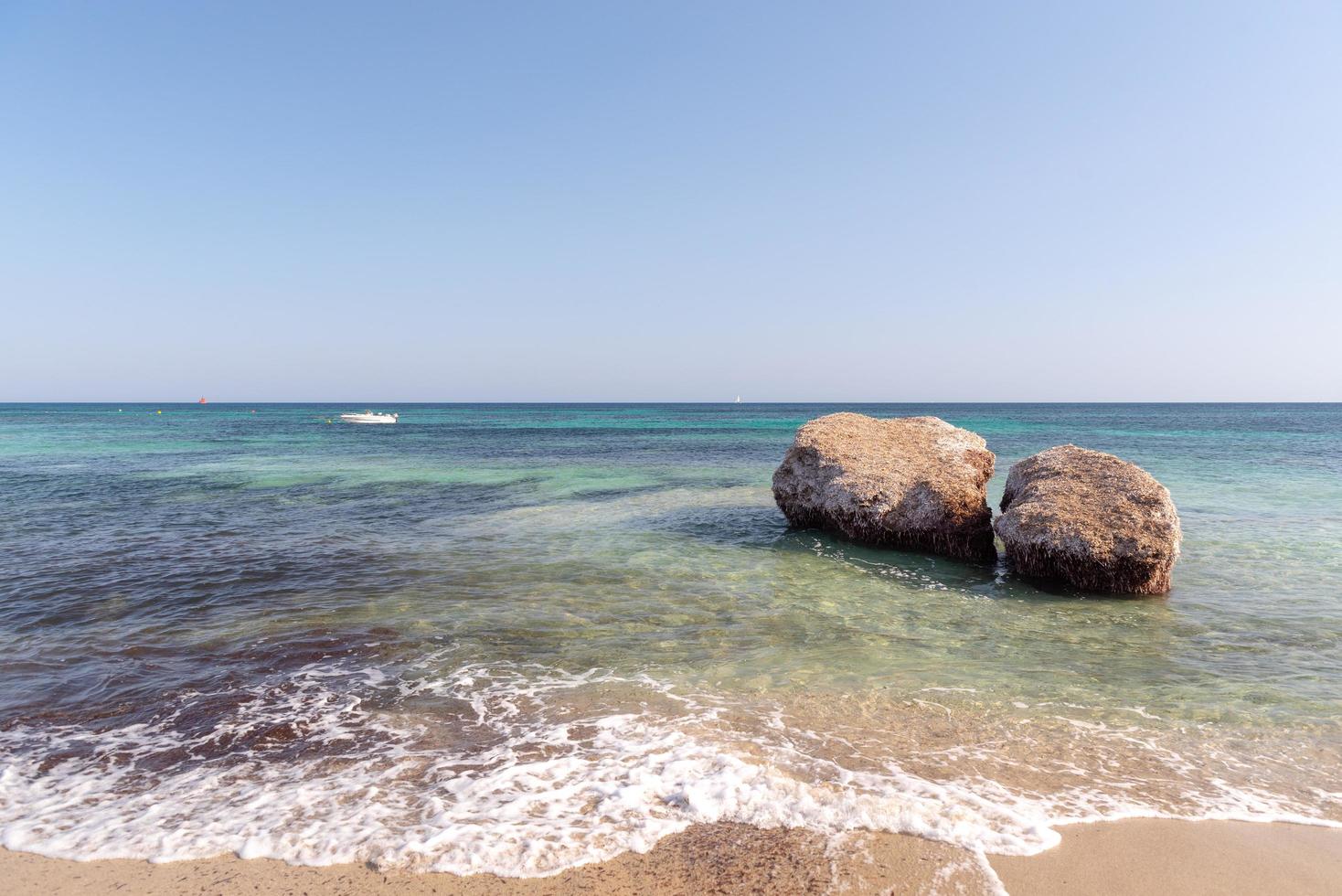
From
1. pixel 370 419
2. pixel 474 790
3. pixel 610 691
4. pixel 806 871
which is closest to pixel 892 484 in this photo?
pixel 610 691

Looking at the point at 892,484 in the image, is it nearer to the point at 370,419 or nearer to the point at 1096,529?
the point at 1096,529

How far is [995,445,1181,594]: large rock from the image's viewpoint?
9.05 metres

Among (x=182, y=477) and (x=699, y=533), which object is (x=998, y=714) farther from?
(x=182, y=477)

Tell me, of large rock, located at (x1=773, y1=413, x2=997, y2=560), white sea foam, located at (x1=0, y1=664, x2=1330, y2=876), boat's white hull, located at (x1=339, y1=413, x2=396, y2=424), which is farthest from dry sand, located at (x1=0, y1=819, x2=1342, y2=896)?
boat's white hull, located at (x1=339, y1=413, x2=396, y2=424)

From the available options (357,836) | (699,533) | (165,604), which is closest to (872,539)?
(699,533)

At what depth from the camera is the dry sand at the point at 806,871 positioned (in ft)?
11.5

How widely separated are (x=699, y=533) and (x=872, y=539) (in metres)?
3.34

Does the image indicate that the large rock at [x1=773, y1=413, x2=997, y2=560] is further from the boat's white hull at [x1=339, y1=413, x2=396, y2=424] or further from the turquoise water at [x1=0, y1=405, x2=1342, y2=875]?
the boat's white hull at [x1=339, y1=413, x2=396, y2=424]

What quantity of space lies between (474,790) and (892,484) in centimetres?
920

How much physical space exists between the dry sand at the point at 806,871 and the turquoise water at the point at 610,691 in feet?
0.46

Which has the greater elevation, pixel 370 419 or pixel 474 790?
pixel 370 419

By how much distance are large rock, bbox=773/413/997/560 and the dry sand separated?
7288 mm

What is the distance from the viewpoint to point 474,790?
173 inches

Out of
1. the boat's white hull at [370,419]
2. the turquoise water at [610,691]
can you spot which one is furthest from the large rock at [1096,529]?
the boat's white hull at [370,419]
